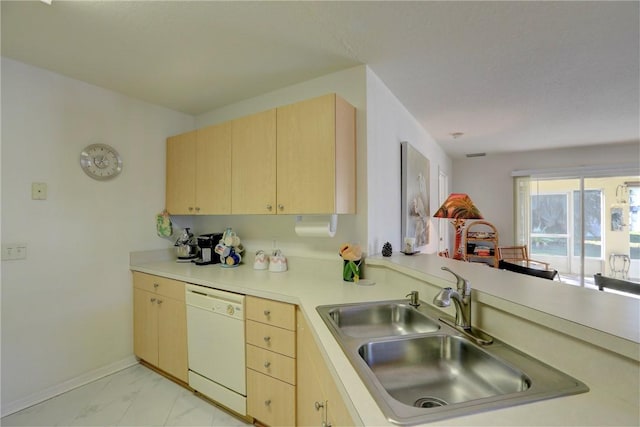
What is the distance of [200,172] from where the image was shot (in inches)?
91.4

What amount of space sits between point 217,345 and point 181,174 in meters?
1.49

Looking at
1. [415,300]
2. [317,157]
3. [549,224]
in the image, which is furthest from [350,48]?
[549,224]

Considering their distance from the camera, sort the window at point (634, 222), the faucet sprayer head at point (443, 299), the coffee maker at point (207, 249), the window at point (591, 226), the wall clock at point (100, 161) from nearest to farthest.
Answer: the faucet sprayer head at point (443, 299)
the wall clock at point (100, 161)
the coffee maker at point (207, 249)
the window at point (634, 222)
the window at point (591, 226)

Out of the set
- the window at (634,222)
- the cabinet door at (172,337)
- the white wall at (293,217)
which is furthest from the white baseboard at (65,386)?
the window at (634,222)

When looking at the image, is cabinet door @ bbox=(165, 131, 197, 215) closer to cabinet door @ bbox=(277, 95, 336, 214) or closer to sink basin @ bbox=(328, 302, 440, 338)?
cabinet door @ bbox=(277, 95, 336, 214)

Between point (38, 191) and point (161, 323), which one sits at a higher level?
point (38, 191)

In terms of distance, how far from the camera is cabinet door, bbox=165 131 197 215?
94.1 inches

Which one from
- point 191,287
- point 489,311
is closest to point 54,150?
point 191,287

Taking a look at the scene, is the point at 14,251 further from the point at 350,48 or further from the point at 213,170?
the point at 350,48

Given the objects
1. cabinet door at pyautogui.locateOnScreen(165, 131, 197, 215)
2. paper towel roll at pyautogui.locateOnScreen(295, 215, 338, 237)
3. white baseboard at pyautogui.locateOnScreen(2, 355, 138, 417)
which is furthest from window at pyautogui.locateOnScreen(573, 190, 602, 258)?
white baseboard at pyautogui.locateOnScreen(2, 355, 138, 417)

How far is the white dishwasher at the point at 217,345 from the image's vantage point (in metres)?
1.67

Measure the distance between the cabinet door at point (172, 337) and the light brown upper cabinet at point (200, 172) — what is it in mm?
748

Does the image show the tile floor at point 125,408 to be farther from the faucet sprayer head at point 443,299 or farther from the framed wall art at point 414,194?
the framed wall art at point 414,194

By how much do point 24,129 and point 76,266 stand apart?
99cm
